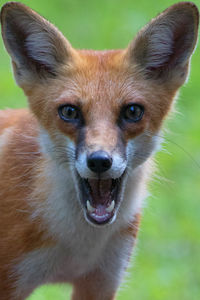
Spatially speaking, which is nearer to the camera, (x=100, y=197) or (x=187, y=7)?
(x=100, y=197)

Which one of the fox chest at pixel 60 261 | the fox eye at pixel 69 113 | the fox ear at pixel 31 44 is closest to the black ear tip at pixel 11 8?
the fox ear at pixel 31 44

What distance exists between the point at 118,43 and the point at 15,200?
28.9ft

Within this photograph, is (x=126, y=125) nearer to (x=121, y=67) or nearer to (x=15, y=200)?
(x=121, y=67)

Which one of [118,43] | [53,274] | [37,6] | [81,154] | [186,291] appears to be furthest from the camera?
[37,6]

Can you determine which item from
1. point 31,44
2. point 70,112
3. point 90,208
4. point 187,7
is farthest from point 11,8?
point 90,208

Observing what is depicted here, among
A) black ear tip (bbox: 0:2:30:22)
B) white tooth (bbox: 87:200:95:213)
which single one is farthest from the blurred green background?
black ear tip (bbox: 0:2:30:22)

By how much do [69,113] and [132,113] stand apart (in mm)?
512

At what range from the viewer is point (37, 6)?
1677cm

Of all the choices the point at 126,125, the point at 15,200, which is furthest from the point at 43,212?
the point at 126,125

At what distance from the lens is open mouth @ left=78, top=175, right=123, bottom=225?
6141mm

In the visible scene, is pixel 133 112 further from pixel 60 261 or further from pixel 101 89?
pixel 60 261

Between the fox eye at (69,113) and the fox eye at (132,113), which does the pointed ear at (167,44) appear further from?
the fox eye at (69,113)

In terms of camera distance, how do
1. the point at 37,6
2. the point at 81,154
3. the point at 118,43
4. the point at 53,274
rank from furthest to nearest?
the point at 37,6, the point at 118,43, the point at 53,274, the point at 81,154

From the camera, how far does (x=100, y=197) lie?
625 cm
